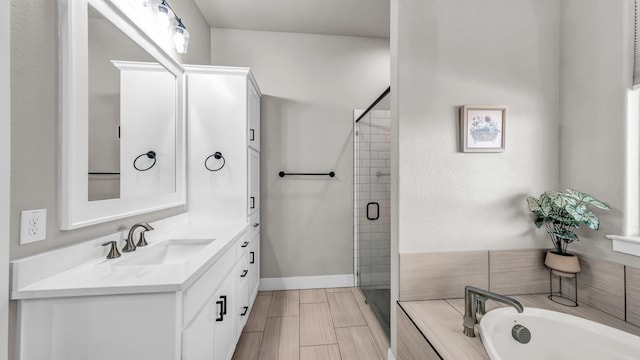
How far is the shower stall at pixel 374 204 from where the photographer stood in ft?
6.70

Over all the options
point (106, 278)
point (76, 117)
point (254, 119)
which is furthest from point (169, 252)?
point (254, 119)

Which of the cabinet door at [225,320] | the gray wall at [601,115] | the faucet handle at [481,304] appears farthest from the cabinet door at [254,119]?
the gray wall at [601,115]

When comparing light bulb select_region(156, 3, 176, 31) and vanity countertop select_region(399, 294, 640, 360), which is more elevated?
light bulb select_region(156, 3, 176, 31)

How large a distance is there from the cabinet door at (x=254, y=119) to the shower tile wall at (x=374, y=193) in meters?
1.09

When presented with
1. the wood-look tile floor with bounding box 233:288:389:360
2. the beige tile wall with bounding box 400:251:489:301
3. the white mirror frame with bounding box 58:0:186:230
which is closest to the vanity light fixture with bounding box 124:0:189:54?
the white mirror frame with bounding box 58:0:186:230

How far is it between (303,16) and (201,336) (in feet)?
9.03

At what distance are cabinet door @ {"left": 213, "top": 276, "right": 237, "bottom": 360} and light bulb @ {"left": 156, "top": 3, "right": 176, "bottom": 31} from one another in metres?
1.65

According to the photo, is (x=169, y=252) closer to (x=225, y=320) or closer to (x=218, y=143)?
(x=225, y=320)

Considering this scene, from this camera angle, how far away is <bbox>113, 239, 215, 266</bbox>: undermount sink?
4.43ft

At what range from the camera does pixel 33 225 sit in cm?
91

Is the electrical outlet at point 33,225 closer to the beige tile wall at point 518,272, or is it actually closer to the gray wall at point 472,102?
the gray wall at point 472,102

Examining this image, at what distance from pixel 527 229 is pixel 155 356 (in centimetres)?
197

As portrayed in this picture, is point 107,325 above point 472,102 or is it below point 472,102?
below

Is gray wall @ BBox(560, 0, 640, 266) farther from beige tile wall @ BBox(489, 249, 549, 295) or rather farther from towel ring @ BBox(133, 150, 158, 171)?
towel ring @ BBox(133, 150, 158, 171)
